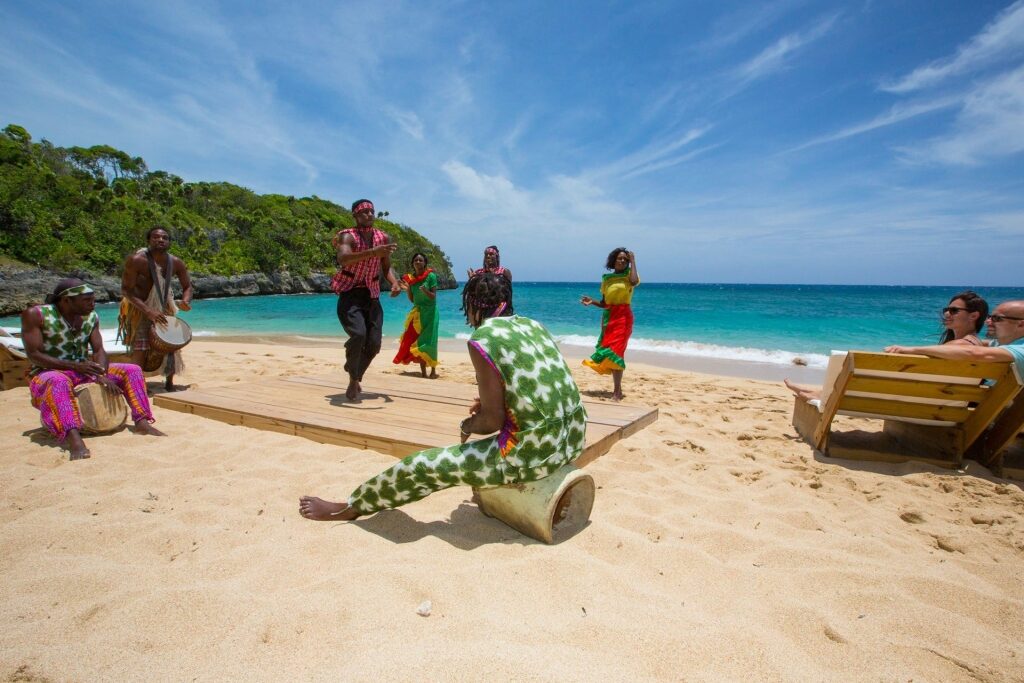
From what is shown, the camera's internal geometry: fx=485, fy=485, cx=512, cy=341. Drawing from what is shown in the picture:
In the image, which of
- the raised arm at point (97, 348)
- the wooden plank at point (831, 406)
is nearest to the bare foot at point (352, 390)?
the raised arm at point (97, 348)

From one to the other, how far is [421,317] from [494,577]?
533 centimetres

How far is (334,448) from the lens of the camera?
3.84 m

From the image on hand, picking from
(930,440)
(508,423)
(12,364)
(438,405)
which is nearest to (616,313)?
(438,405)

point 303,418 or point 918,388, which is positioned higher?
point 918,388

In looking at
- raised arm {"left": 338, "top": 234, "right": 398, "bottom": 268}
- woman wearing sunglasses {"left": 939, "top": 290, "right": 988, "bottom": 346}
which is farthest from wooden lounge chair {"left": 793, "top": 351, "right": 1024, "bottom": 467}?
raised arm {"left": 338, "top": 234, "right": 398, "bottom": 268}

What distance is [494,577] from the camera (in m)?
2.11

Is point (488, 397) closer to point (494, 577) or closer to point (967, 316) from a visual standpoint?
point (494, 577)

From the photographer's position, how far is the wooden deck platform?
379cm

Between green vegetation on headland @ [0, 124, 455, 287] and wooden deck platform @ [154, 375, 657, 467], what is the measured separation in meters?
28.8

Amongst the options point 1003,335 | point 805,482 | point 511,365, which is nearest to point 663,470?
point 805,482

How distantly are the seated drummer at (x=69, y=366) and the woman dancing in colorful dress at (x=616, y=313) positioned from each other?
4464mm

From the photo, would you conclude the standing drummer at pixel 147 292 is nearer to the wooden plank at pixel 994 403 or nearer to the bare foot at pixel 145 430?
the bare foot at pixel 145 430

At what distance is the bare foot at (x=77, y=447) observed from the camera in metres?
3.29

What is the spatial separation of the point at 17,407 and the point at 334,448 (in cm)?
335
